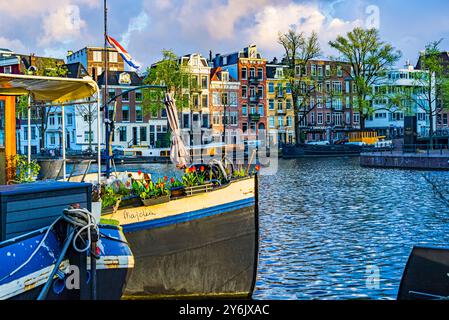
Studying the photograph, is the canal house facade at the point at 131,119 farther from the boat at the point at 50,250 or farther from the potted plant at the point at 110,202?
the boat at the point at 50,250

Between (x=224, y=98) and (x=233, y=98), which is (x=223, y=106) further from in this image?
(x=233, y=98)

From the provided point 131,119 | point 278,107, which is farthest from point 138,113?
point 278,107

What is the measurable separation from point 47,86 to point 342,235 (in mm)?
11048

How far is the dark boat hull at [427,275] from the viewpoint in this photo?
25.0 ft

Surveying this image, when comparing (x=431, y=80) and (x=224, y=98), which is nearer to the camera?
(x=431, y=80)

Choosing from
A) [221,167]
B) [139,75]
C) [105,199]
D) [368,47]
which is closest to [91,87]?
[105,199]

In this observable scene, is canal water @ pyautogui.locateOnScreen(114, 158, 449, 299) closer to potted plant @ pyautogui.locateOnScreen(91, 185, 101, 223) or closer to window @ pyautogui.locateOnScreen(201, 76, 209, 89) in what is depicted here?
potted plant @ pyautogui.locateOnScreen(91, 185, 101, 223)

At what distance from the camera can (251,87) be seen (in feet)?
280

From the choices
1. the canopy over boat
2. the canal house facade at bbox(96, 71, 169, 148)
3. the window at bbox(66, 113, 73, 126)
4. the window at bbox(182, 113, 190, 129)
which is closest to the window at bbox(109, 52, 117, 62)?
the canal house facade at bbox(96, 71, 169, 148)

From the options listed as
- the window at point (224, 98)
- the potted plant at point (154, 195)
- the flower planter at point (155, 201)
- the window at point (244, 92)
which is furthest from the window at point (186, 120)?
the flower planter at point (155, 201)

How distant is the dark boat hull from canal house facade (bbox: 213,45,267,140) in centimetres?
7497

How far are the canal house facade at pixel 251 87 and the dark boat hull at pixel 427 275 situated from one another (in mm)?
74974

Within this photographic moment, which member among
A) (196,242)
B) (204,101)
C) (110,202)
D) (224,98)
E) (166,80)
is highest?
(166,80)

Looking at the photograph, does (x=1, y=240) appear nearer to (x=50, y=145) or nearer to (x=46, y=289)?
(x=46, y=289)
